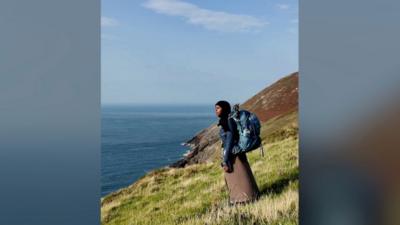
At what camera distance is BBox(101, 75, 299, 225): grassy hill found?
436 cm

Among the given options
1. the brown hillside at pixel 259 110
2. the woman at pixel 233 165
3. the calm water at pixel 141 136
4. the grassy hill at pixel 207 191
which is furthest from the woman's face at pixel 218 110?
the grassy hill at pixel 207 191

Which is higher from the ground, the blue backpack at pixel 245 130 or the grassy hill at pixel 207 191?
the blue backpack at pixel 245 130

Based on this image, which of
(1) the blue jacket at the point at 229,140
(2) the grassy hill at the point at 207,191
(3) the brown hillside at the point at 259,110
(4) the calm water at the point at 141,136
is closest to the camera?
(1) the blue jacket at the point at 229,140

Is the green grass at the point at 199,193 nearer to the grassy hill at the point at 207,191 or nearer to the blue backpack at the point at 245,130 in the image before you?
the grassy hill at the point at 207,191

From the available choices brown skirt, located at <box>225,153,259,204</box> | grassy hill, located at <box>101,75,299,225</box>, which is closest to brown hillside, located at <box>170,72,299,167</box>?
grassy hill, located at <box>101,75,299,225</box>

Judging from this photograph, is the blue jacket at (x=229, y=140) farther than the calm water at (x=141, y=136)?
No

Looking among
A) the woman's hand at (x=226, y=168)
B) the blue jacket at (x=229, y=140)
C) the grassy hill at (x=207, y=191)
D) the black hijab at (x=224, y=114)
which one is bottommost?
the grassy hill at (x=207, y=191)

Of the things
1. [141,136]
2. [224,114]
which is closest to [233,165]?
[224,114]

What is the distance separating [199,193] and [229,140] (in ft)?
2.14

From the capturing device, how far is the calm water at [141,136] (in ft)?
14.8

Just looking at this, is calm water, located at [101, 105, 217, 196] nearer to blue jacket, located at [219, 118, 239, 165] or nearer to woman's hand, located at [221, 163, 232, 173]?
blue jacket, located at [219, 118, 239, 165]
